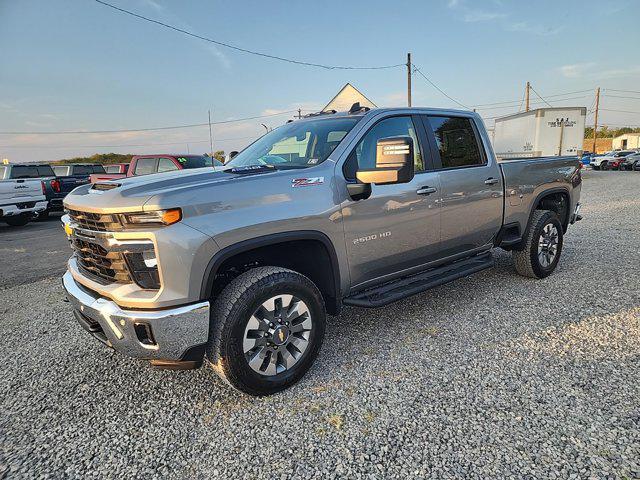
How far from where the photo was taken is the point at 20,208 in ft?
37.8

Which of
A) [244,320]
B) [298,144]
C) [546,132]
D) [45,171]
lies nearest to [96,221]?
[244,320]

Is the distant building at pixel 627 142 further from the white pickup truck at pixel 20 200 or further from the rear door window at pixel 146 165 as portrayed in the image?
the white pickup truck at pixel 20 200

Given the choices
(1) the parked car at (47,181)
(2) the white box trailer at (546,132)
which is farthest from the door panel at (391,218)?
(2) the white box trailer at (546,132)

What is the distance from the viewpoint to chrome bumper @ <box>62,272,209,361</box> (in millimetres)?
2277

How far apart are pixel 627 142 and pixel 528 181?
308 feet

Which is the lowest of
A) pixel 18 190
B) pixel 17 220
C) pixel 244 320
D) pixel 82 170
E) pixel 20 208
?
pixel 17 220

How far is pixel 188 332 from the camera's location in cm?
234

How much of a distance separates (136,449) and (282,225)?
1557mm

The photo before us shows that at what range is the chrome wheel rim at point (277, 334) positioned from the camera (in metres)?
2.60

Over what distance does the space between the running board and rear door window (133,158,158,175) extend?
9.23m

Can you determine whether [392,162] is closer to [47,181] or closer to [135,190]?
[135,190]

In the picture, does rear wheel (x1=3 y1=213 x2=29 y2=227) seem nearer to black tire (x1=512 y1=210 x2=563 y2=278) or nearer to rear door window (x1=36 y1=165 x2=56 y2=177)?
rear door window (x1=36 y1=165 x2=56 y2=177)

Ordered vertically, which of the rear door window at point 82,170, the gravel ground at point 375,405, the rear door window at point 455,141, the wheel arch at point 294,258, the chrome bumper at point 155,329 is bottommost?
the gravel ground at point 375,405

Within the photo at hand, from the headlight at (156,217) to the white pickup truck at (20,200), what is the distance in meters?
11.7
